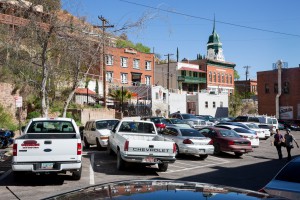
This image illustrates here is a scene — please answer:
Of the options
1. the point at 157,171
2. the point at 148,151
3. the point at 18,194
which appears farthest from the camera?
the point at 157,171

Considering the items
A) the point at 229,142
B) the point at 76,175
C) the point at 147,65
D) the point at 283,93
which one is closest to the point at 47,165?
the point at 76,175

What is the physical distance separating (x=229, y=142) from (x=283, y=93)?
4396cm

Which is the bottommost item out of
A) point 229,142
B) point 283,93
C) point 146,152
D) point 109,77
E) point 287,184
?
point 229,142

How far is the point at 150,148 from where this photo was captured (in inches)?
507

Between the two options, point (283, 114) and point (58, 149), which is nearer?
point (58, 149)

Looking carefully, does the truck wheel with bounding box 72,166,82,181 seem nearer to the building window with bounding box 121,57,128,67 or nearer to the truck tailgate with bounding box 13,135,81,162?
the truck tailgate with bounding box 13,135,81,162

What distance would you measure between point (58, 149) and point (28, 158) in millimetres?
819

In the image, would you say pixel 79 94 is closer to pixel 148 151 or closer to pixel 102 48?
pixel 102 48

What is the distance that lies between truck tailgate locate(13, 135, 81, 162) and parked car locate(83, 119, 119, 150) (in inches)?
310

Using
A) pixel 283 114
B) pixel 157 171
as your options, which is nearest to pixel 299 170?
pixel 157 171

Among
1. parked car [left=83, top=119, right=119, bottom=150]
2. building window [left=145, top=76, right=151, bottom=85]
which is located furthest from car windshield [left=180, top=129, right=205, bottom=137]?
building window [left=145, top=76, right=151, bottom=85]

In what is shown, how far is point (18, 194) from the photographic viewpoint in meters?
9.55

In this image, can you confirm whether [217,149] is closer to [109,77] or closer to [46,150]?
[46,150]

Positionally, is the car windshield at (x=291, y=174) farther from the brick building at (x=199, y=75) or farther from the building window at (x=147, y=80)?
the brick building at (x=199, y=75)
